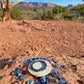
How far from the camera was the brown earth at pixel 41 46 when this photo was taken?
5.62ft

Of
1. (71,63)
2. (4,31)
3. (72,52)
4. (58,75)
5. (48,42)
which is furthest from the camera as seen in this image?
(4,31)

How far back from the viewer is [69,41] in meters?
3.49

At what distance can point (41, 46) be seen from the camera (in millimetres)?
3092

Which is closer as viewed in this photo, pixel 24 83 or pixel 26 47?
pixel 24 83

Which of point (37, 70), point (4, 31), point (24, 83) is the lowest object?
point (24, 83)

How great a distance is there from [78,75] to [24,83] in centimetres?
100

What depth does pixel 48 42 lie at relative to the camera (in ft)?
11.0

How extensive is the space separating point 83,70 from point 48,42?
177cm

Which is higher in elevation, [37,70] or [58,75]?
[37,70]

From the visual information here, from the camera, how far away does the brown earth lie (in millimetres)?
1713

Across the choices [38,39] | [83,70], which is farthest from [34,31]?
[83,70]

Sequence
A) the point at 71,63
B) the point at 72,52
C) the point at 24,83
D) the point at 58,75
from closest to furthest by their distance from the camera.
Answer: the point at 24,83, the point at 58,75, the point at 71,63, the point at 72,52

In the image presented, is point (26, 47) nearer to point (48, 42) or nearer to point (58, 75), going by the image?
point (48, 42)

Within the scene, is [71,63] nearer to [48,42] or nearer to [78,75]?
[78,75]
